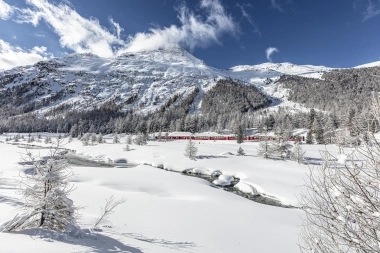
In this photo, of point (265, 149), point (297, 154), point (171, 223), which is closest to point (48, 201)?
point (171, 223)

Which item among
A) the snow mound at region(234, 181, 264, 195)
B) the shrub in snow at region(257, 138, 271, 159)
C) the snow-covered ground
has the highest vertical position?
the shrub in snow at region(257, 138, 271, 159)

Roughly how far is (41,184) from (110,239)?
10.3 ft

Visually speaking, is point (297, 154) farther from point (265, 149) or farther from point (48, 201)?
point (48, 201)

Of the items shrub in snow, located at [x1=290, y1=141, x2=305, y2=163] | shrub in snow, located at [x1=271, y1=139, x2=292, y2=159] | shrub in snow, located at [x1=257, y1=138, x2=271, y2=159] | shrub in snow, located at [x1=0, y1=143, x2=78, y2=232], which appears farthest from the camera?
shrub in snow, located at [x1=257, y1=138, x2=271, y2=159]

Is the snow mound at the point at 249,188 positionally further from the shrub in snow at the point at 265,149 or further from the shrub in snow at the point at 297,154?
the shrub in snow at the point at 265,149

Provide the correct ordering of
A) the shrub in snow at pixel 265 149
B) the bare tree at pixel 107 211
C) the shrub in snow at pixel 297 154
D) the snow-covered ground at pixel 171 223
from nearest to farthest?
the snow-covered ground at pixel 171 223 → the bare tree at pixel 107 211 → the shrub in snow at pixel 297 154 → the shrub in snow at pixel 265 149

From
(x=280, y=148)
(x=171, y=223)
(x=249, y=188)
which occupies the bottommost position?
(x=249, y=188)

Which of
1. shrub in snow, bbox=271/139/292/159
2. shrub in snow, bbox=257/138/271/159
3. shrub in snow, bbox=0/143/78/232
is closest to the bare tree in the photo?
shrub in snow, bbox=0/143/78/232

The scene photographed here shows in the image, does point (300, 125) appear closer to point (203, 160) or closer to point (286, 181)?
point (203, 160)

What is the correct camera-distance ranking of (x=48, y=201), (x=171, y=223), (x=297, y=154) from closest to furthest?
1. (x=48, y=201)
2. (x=171, y=223)
3. (x=297, y=154)

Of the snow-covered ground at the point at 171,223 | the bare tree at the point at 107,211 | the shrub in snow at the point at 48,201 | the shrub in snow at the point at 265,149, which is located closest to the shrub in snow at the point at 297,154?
the shrub in snow at the point at 265,149

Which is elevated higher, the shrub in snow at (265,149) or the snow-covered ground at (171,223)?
the shrub in snow at (265,149)

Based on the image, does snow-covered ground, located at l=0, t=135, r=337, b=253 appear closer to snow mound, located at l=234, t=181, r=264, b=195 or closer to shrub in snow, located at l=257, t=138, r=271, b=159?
snow mound, located at l=234, t=181, r=264, b=195

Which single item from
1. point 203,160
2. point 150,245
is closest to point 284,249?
point 150,245
